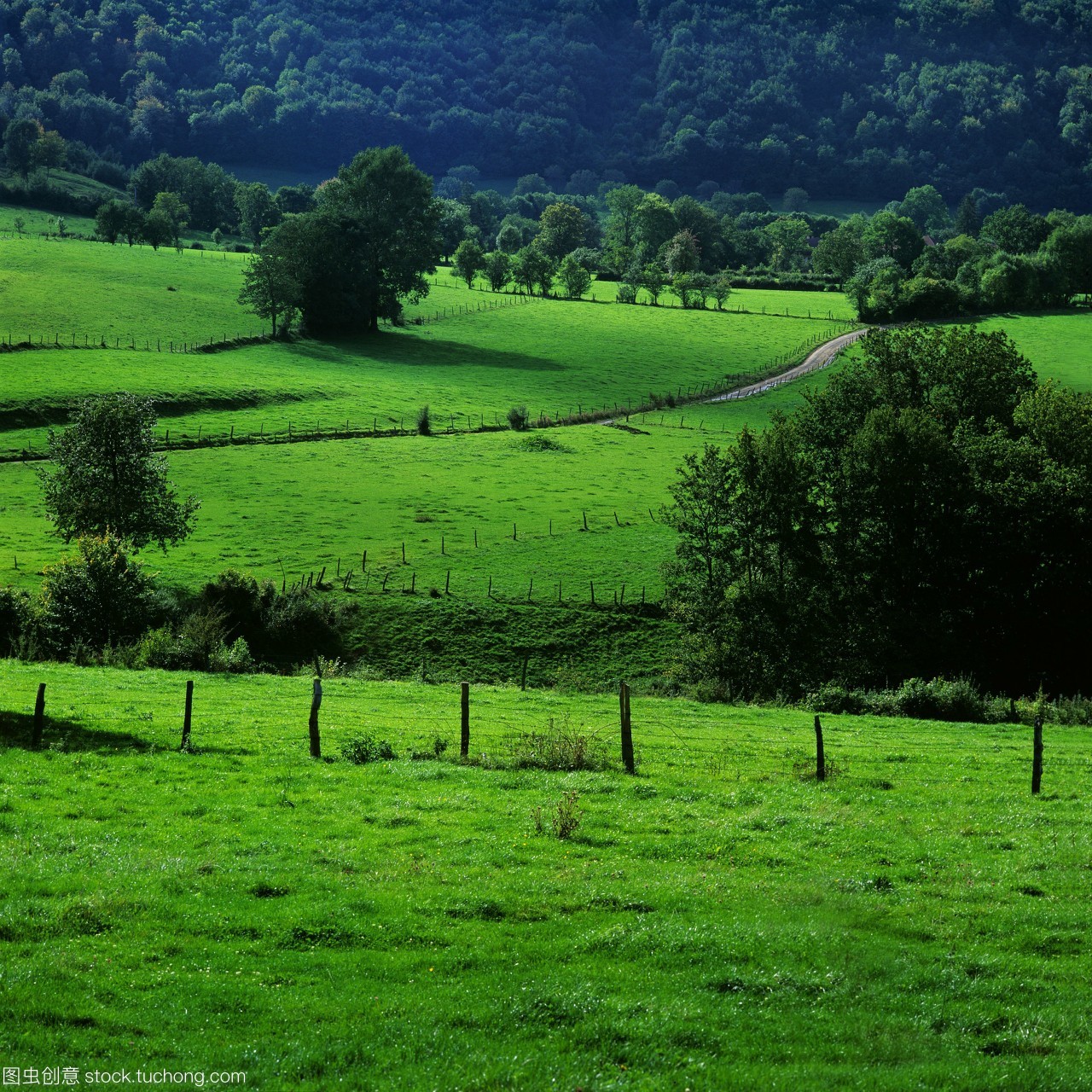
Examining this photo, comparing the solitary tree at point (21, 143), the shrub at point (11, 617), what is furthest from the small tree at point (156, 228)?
the shrub at point (11, 617)

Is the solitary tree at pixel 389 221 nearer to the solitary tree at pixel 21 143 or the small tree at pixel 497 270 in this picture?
the small tree at pixel 497 270

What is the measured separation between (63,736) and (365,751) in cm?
625

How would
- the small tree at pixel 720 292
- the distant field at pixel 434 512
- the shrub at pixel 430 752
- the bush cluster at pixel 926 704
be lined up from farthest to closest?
the small tree at pixel 720 292
the distant field at pixel 434 512
the bush cluster at pixel 926 704
the shrub at pixel 430 752

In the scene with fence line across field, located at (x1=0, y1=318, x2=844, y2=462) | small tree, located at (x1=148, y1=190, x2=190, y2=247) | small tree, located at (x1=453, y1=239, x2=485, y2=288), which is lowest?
fence line across field, located at (x1=0, y1=318, x2=844, y2=462)

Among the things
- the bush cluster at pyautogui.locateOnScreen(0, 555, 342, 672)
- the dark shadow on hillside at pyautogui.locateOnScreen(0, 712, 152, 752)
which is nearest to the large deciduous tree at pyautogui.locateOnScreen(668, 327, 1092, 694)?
the bush cluster at pyautogui.locateOnScreen(0, 555, 342, 672)

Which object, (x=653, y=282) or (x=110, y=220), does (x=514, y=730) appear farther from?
(x=110, y=220)

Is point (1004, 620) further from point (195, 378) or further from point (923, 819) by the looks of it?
point (195, 378)

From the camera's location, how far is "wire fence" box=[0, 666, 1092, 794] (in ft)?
76.0

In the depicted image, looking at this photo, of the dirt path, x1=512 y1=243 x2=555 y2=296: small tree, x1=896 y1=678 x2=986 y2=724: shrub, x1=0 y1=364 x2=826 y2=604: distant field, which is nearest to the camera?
Result: x1=896 y1=678 x2=986 y2=724: shrub

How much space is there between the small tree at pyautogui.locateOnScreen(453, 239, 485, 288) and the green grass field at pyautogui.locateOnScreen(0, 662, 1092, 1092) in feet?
470

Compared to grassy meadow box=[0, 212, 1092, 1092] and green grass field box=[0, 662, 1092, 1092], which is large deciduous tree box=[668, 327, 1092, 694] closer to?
grassy meadow box=[0, 212, 1092, 1092]

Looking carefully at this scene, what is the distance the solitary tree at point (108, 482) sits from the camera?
155 feet

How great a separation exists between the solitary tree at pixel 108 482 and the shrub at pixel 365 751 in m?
27.2

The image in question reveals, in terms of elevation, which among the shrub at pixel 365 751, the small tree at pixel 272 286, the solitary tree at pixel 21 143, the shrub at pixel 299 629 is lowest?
the shrub at pixel 299 629
